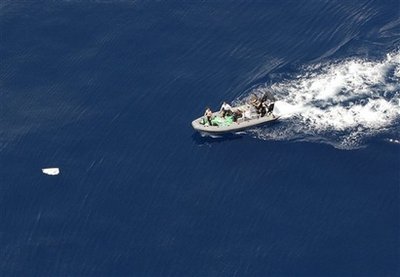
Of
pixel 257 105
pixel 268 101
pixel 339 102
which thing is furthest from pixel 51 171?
pixel 339 102

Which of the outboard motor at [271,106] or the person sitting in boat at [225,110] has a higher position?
the person sitting in boat at [225,110]

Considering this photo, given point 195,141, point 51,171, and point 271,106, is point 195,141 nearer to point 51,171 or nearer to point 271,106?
point 271,106

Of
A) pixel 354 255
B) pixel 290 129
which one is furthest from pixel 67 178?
pixel 354 255

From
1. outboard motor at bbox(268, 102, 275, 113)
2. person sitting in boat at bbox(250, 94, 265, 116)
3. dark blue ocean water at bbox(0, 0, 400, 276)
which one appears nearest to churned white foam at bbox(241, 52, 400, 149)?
dark blue ocean water at bbox(0, 0, 400, 276)

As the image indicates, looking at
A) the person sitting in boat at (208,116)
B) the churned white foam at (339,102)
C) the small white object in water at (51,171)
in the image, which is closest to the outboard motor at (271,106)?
the churned white foam at (339,102)

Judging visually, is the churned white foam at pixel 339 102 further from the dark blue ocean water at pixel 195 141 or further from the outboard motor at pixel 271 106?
the outboard motor at pixel 271 106

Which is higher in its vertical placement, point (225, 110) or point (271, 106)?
point (225, 110)
